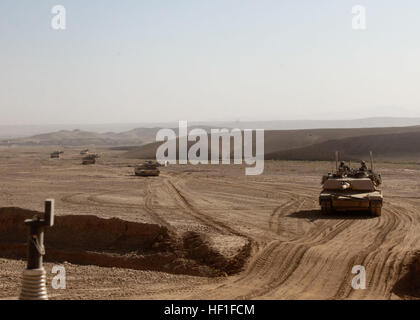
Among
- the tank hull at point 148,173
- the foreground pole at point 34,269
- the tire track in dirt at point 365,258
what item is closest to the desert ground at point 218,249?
the tire track in dirt at point 365,258

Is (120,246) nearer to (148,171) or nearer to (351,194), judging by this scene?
(351,194)

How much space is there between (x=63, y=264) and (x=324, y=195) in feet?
34.2

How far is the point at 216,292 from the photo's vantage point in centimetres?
1160

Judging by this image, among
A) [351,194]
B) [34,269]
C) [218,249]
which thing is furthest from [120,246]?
[351,194]

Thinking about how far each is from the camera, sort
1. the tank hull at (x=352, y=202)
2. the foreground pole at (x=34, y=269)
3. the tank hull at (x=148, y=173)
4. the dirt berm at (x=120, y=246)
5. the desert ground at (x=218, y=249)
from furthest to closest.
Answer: the tank hull at (x=148, y=173) → the tank hull at (x=352, y=202) → the dirt berm at (x=120, y=246) → the desert ground at (x=218, y=249) → the foreground pole at (x=34, y=269)

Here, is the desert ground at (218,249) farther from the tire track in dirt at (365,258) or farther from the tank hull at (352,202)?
the tank hull at (352,202)

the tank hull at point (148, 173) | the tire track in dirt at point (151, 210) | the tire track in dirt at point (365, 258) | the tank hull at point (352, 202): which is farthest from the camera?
the tank hull at point (148, 173)

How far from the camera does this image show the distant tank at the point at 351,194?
21.1 meters

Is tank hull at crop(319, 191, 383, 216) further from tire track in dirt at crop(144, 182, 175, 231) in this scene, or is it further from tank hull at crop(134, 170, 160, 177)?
tank hull at crop(134, 170, 160, 177)

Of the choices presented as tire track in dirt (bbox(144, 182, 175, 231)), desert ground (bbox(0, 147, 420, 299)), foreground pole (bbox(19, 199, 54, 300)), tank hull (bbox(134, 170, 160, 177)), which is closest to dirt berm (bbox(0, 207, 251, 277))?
desert ground (bbox(0, 147, 420, 299))

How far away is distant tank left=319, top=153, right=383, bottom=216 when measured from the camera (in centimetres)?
2112

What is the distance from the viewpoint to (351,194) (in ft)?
71.7

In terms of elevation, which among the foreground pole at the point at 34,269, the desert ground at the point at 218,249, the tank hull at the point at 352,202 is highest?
the foreground pole at the point at 34,269
